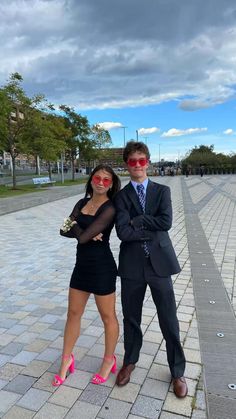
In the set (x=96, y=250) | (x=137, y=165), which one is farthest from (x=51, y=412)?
(x=137, y=165)

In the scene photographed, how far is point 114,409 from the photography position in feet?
8.73

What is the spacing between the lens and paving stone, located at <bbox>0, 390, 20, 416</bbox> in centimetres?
271

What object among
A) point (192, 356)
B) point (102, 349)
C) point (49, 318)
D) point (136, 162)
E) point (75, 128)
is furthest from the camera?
point (75, 128)

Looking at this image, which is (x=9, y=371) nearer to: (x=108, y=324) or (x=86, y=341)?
(x=86, y=341)

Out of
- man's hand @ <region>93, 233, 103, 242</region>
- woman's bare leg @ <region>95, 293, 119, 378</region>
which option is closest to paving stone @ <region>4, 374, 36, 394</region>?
woman's bare leg @ <region>95, 293, 119, 378</region>

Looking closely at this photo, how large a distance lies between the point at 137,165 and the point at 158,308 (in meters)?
1.07

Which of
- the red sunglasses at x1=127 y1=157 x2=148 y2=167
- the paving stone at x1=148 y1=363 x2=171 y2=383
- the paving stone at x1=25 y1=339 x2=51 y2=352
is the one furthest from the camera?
the paving stone at x1=25 y1=339 x2=51 y2=352

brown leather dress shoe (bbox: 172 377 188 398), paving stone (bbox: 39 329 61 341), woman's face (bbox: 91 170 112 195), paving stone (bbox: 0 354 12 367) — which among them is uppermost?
woman's face (bbox: 91 170 112 195)

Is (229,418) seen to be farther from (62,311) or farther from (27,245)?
(27,245)

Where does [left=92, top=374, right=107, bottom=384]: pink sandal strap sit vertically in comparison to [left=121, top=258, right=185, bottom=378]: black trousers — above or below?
below

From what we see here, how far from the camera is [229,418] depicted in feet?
8.38

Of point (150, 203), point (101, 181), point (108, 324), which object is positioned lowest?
point (108, 324)

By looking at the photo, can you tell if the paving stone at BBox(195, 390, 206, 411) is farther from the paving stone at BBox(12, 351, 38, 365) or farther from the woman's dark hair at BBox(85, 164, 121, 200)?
the woman's dark hair at BBox(85, 164, 121, 200)

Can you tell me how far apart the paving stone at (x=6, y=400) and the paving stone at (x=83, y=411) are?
455mm
